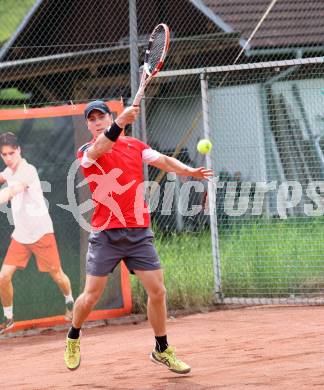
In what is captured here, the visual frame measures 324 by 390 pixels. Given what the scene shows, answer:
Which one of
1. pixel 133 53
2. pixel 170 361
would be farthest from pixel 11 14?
pixel 170 361

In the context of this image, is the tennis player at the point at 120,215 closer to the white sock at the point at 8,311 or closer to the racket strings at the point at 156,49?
the racket strings at the point at 156,49

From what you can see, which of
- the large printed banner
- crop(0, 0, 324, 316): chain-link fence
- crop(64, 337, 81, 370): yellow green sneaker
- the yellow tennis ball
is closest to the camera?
crop(64, 337, 81, 370): yellow green sneaker

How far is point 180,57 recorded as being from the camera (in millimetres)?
14391

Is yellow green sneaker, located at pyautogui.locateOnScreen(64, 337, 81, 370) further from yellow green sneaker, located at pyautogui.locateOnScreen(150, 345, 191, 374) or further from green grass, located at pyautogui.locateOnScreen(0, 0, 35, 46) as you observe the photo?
green grass, located at pyautogui.locateOnScreen(0, 0, 35, 46)

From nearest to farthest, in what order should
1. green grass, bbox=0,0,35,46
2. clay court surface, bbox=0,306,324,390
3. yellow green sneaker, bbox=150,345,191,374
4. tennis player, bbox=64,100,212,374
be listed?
clay court surface, bbox=0,306,324,390 < tennis player, bbox=64,100,212,374 < yellow green sneaker, bbox=150,345,191,374 < green grass, bbox=0,0,35,46

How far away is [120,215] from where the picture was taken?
6.61 meters

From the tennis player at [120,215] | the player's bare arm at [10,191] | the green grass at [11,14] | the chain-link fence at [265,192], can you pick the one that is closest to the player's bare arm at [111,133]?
the tennis player at [120,215]

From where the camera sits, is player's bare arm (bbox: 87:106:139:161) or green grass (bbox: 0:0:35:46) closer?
player's bare arm (bbox: 87:106:139:161)

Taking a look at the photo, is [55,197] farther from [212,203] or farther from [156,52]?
[156,52]

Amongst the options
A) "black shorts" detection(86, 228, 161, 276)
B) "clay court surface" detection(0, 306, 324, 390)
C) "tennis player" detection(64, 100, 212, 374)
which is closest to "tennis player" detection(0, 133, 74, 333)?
"clay court surface" detection(0, 306, 324, 390)

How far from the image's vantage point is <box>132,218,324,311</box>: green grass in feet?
34.7

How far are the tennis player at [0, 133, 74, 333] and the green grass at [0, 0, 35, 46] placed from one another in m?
10.7

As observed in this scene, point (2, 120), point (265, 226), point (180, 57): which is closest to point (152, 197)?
point (265, 226)

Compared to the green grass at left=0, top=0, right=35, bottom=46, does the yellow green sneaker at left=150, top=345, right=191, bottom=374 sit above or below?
below
